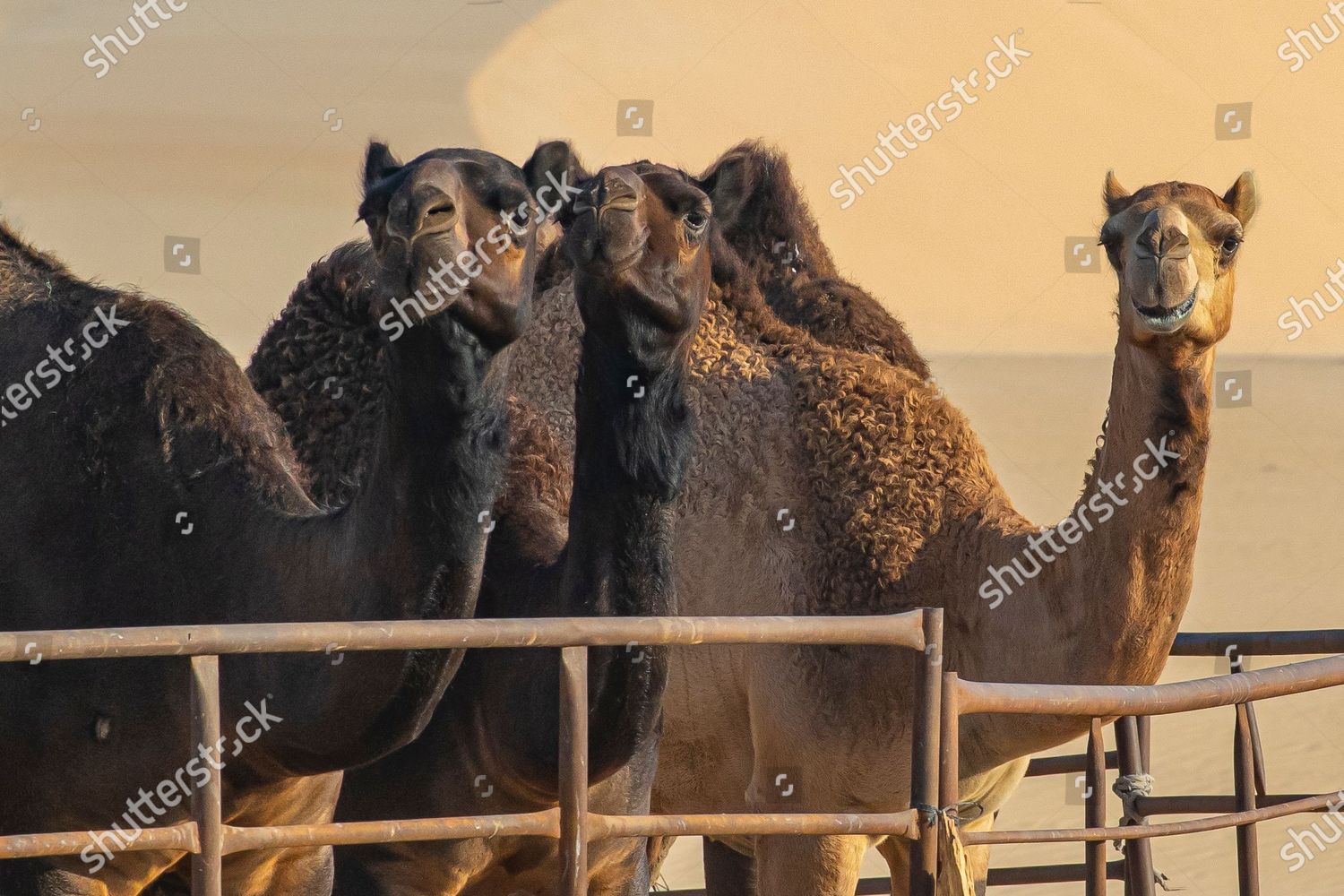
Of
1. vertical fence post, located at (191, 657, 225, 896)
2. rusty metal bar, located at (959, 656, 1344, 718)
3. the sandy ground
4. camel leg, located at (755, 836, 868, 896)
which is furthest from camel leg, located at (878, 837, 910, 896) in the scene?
the sandy ground

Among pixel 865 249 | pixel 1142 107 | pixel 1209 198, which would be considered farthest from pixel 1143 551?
pixel 1142 107

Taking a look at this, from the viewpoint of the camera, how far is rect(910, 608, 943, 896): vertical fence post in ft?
11.5

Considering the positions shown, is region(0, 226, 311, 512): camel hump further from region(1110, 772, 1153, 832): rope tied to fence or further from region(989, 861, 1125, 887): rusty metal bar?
region(989, 861, 1125, 887): rusty metal bar

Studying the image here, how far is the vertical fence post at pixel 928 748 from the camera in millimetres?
3520

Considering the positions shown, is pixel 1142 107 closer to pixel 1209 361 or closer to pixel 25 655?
pixel 1209 361

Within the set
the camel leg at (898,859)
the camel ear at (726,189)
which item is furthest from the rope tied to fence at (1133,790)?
the camel ear at (726,189)

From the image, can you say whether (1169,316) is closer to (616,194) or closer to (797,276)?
(616,194)

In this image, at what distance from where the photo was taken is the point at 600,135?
98.4ft

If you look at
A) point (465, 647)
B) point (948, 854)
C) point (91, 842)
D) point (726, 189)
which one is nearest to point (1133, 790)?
point (948, 854)

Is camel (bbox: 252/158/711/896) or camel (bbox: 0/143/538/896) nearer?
camel (bbox: 0/143/538/896)

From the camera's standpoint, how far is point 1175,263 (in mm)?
4840

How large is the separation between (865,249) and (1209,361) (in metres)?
25.5

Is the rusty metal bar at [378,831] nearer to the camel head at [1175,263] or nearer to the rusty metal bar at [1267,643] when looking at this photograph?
the camel head at [1175,263]

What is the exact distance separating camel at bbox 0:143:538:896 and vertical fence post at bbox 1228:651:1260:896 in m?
2.01
